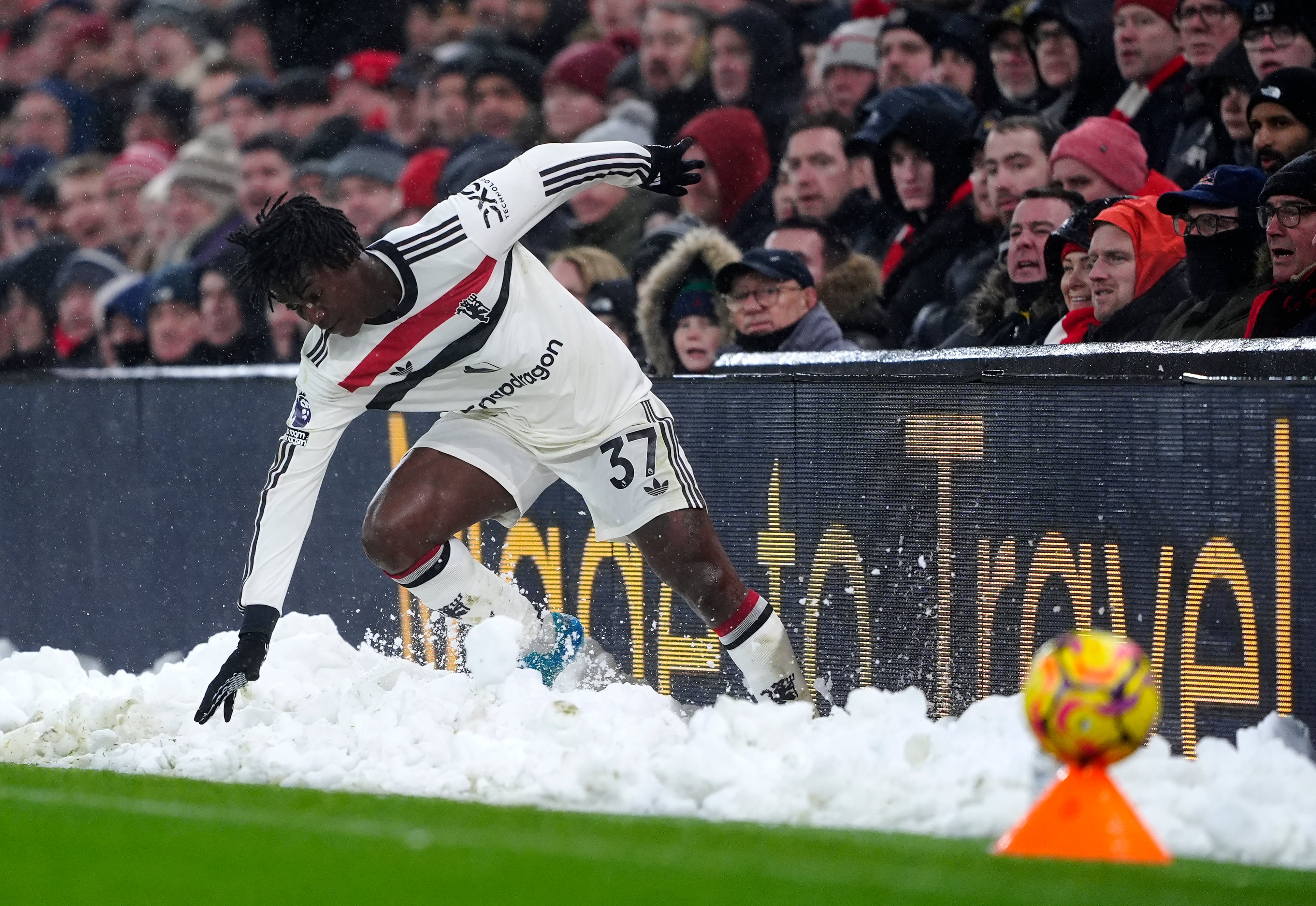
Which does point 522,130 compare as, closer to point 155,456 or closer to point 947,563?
point 155,456

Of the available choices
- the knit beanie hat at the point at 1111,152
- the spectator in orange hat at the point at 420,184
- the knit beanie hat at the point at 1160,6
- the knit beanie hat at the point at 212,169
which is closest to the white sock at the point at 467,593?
the knit beanie hat at the point at 1111,152

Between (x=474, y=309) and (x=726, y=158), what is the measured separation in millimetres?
3141

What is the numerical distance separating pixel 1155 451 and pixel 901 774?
1.42 meters

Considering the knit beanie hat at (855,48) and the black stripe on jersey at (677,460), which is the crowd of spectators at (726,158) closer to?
the knit beanie hat at (855,48)

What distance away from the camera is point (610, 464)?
222 inches

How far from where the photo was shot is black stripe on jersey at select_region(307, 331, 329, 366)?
5.30m

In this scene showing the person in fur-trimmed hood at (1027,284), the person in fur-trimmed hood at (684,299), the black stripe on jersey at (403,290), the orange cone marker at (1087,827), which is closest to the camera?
the orange cone marker at (1087,827)

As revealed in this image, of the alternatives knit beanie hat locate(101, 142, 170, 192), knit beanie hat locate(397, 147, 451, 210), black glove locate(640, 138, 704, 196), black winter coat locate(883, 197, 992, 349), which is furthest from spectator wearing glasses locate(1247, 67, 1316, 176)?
knit beanie hat locate(101, 142, 170, 192)

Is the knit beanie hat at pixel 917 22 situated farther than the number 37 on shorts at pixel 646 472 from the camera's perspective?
Yes

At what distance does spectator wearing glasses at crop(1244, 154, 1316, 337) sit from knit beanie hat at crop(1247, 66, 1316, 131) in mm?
497

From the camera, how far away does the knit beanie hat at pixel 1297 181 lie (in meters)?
5.28

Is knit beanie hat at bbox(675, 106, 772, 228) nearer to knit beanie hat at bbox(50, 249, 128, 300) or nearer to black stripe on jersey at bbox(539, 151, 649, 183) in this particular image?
black stripe on jersey at bbox(539, 151, 649, 183)

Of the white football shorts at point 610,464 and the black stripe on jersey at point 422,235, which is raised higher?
the black stripe on jersey at point 422,235

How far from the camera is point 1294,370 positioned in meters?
4.98
